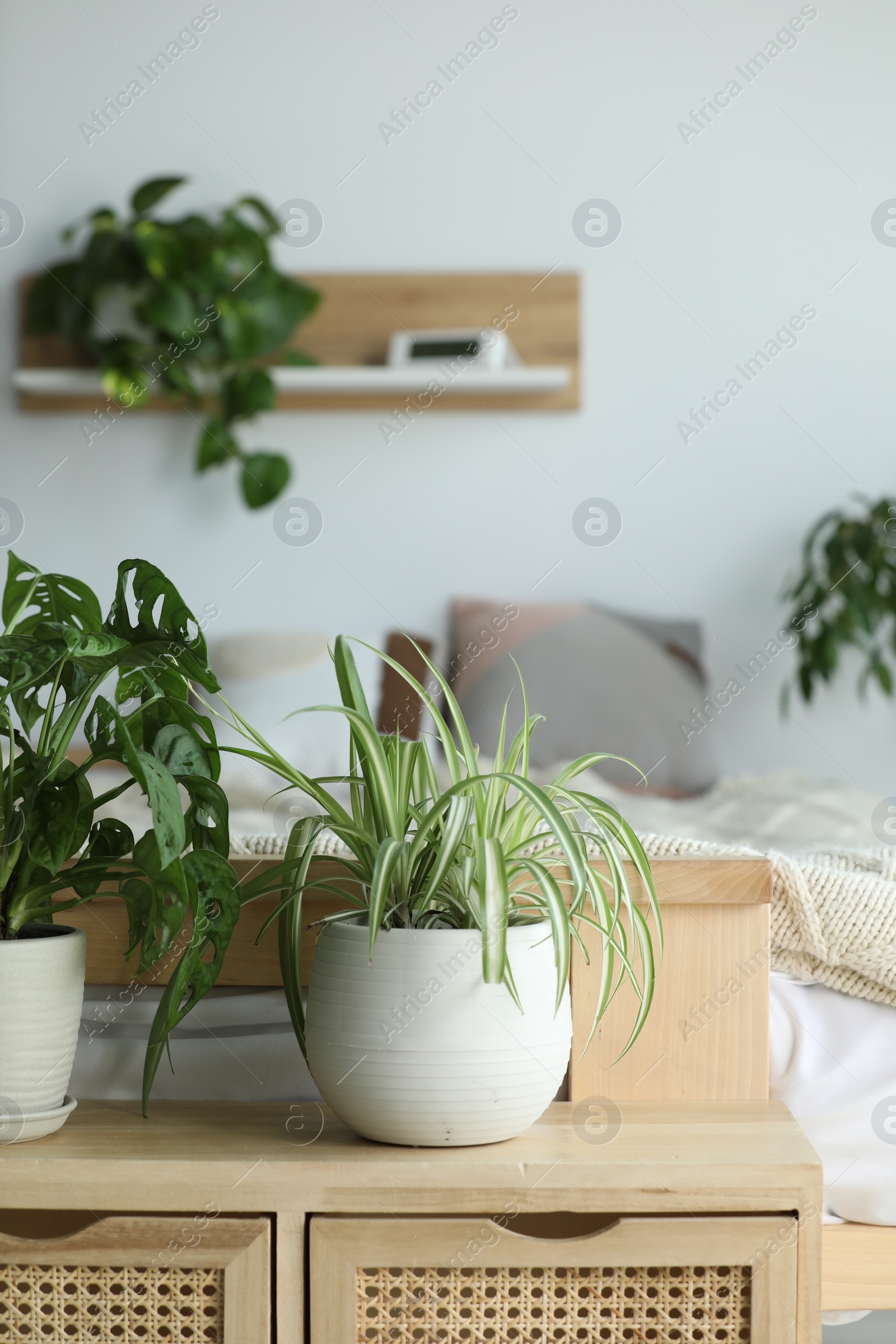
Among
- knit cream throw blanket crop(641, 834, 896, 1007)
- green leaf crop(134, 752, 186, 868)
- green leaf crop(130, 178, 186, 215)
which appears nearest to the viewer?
green leaf crop(134, 752, 186, 868)

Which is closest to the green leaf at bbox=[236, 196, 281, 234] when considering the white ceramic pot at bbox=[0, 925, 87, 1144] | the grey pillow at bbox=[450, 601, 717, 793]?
the grey pillow at bbox=[450, 601, 717, 793]

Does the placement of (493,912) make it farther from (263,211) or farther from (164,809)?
(263,211)

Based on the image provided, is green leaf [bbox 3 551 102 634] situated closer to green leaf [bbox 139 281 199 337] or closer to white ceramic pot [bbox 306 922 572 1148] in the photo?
white ceramic pot [bbox 306 922 572 1148]

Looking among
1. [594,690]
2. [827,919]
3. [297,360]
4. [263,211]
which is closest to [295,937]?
[827,919]

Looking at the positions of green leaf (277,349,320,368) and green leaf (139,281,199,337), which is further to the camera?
green leaf (277,349,320,368)

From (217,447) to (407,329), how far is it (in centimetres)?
54

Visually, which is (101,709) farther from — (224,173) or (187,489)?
(224,173)

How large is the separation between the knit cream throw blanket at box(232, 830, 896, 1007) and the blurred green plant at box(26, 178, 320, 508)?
193cm

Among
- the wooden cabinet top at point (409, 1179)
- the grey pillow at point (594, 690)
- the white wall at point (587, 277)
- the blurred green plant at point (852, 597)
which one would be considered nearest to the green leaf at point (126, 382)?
the white wall at point (587, 277)

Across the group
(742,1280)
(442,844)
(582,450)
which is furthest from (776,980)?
(582,450)

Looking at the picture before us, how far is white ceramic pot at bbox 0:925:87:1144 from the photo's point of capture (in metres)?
0.92

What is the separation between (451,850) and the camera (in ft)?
2.97

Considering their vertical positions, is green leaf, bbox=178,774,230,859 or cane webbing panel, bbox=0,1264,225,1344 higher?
green leaf, bbox=178,774,230,859

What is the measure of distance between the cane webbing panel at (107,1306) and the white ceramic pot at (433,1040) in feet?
0.57
